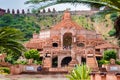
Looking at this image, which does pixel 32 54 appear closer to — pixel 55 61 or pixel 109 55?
pixel 55 61

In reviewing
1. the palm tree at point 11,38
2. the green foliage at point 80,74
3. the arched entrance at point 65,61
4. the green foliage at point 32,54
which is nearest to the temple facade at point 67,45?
the arched entrance at point 65,61

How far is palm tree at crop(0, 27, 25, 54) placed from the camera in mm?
12906

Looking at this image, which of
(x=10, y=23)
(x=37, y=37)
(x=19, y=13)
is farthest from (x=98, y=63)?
(x=19, y=13)

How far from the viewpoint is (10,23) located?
295 ft

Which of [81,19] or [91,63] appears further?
[81,19]

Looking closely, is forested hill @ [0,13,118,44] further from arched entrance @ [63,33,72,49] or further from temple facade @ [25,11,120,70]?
arched entrance @ [63,33,72,49]

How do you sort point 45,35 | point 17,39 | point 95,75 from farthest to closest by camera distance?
1. point 45,35
2. point 95,75
3. point 17,39

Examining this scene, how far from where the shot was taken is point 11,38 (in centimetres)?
1328

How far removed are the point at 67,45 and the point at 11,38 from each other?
3993 cm

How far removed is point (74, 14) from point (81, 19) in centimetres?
373

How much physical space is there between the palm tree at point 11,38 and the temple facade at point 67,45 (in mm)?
29844

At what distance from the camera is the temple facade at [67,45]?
4659cm

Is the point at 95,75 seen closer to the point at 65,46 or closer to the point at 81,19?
the point at 65,46

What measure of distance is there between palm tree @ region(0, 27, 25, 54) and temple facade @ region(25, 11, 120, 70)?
2984cm
